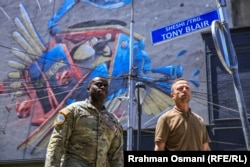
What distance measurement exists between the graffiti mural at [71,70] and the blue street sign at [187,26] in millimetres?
5897

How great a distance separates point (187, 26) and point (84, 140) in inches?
212

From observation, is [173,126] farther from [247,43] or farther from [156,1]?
[156,1]

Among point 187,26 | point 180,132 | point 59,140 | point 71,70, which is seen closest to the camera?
point 59,140

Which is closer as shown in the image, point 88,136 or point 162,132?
point 88,136

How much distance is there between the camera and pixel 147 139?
45.9ft

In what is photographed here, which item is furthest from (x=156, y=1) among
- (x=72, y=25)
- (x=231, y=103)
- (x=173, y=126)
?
(x=173, y=126)

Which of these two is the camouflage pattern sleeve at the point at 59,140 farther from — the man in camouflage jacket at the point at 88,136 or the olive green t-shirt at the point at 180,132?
the olive green t-shirt at the point at 180,132

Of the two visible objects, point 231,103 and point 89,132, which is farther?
point 231,103

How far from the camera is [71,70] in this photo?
653 inches

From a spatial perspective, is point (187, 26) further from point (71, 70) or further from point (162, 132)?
point (71, 70)

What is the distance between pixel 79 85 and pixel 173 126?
12.2 metres

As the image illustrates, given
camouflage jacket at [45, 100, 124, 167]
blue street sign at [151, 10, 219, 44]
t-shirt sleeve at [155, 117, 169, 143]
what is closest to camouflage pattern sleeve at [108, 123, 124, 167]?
camouflage jacket at [45, 100, 124, 167]

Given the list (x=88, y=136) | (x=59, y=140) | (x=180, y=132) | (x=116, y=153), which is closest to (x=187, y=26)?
(x=180, y=132)

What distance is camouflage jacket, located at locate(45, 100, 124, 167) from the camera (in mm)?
3420
